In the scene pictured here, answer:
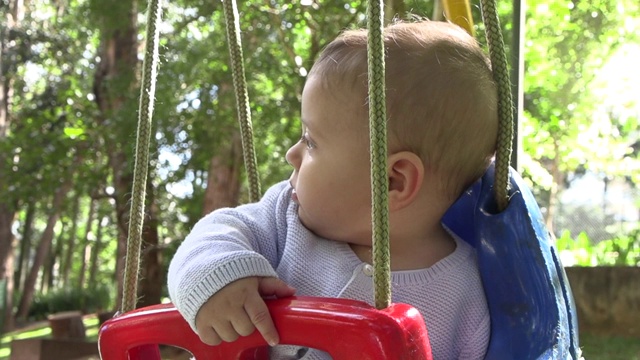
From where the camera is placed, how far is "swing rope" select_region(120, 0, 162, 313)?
1002mm

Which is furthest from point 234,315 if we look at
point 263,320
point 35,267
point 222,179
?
point 35,267

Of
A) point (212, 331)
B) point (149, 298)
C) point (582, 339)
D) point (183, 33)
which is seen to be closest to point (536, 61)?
point (582, 339)

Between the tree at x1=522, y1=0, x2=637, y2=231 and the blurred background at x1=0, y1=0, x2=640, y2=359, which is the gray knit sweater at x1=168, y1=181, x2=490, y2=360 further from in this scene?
the tree at x1=522, y1=0, x2=637, y2=231

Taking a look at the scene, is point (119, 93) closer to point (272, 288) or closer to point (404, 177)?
point (404, 177)

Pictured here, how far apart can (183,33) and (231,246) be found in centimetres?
570

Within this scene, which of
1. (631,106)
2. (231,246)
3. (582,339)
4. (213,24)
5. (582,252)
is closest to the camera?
(231,246)

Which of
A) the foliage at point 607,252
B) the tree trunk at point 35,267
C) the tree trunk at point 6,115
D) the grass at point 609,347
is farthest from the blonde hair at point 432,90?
the tree trunk at point 35,267

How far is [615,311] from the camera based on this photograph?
5461mm

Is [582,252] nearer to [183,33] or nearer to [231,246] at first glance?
[183,33]

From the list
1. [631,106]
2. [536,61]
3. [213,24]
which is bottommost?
[631,106]

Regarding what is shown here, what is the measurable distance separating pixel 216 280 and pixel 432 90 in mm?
378

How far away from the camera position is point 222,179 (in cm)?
581

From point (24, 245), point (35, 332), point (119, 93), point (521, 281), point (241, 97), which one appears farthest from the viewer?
point (24, 245)

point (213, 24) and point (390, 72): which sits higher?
point (213, 24)
